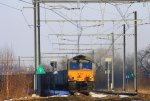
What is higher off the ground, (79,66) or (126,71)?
(79,66)

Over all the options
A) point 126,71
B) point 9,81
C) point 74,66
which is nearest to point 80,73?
point 74,66

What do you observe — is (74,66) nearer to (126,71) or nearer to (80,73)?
(80,73)

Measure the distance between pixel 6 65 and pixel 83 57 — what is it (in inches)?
343

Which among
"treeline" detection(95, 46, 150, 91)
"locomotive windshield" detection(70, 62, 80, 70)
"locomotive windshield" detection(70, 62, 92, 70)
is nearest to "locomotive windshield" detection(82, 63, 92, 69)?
"locomotive windshield" detection(70, 62, 92, 70)

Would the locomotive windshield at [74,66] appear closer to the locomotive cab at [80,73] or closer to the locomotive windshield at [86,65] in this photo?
the locomotive cab at [80,73]

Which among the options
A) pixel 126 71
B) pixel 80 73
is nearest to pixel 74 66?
pixel 80 73

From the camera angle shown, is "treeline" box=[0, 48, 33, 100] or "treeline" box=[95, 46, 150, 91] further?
"treeline" box=[95, 46, 150, 91]

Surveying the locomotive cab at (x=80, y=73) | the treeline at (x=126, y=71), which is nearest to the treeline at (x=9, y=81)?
the locomotive cab at (x=80, y=73)

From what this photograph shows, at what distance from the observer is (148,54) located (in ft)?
347

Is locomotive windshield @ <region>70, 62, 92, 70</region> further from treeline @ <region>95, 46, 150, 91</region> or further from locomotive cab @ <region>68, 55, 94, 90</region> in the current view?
treeline @ <region>95, 46, 150, 91</region>

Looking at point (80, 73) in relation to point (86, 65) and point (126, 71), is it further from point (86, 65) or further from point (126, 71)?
point (126, 71)

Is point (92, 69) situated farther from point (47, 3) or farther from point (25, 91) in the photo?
point (47, 3)

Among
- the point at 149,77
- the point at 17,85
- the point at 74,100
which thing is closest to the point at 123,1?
the point at 74,100

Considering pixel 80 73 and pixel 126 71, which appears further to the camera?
pixel 126 71
